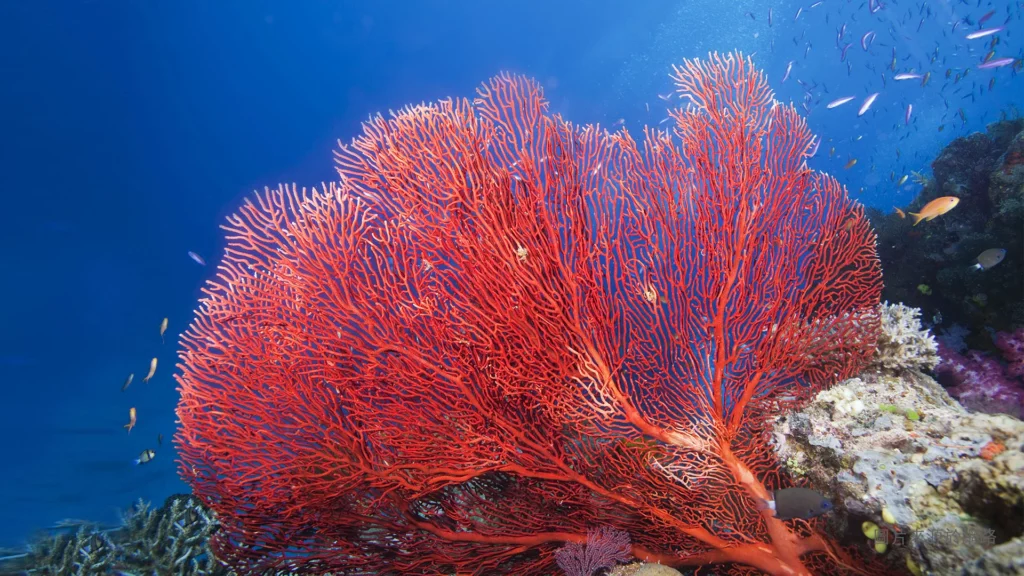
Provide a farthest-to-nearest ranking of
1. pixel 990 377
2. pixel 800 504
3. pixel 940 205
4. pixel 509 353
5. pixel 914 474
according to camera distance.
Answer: pixel 990 377
pixel 940 205
pixel 509 353
pixel 800 504
pixel 914 474

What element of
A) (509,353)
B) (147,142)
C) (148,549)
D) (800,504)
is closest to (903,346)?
(800,504)

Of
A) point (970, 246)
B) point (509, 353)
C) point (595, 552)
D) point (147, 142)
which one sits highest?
point (147, 142)

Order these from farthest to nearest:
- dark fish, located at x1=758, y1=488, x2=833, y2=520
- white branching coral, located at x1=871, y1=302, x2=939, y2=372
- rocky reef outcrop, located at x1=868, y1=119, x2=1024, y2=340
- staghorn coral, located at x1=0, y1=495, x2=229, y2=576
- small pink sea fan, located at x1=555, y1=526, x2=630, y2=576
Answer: rocky reef outcrop, located at x1=868, y1=119, x2=1024, y2=340 < staghorn coral, located at x1=0, y1=495, x2=229, y2=576 < white branching coral, located at x1=871, y1=302, x2=939, y2=372 < small pink sea fan, located at x1=555, y1=526, x2=630, y2=576 < dark fish, located at x1=758, y1=488, x2=833, y2=520

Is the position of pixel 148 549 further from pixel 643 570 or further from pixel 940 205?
pixel 940 205

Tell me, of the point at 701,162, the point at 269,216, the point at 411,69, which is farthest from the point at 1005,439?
the point at 411,69

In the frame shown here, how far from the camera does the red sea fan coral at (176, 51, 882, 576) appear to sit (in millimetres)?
3295

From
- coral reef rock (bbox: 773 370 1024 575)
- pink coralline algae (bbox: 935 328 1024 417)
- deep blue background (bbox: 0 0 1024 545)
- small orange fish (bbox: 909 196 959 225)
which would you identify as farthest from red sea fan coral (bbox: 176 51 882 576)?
deep blue background (bbox: 0 0 1024 545)

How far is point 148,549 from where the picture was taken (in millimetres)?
5602

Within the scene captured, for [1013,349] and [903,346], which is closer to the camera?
[903,346]

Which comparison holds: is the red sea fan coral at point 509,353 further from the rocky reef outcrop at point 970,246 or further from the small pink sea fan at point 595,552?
the rocky reef outcrop at point 970,246

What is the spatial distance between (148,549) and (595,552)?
5.89 meters

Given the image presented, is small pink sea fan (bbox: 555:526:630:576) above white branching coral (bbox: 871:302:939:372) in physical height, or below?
below

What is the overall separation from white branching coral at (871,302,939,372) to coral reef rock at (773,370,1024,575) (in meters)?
0.52

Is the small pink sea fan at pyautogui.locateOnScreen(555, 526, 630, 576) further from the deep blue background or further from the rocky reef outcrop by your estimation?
the deep blue background
